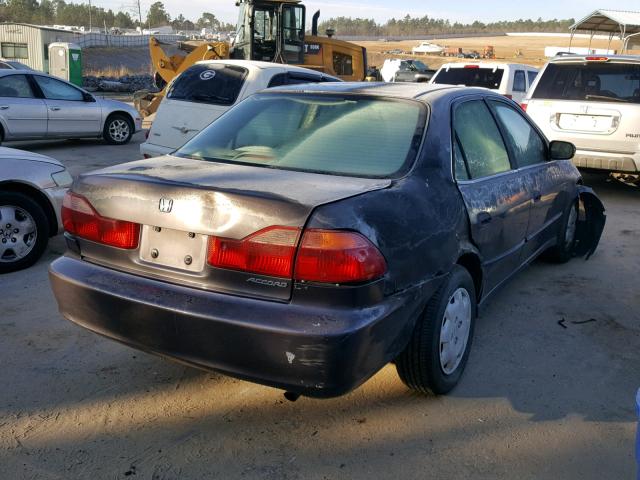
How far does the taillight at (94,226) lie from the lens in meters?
2.85

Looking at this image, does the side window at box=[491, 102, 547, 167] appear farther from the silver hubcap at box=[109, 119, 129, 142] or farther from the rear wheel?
the silver hubcap at box=[109, 119, 129, 142]

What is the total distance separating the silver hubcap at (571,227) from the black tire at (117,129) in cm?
987

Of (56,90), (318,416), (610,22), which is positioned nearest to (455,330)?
(318,416)

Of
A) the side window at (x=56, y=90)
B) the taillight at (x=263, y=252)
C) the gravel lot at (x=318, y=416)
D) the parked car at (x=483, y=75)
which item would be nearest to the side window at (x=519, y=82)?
the parked car at (x=483, y=75)

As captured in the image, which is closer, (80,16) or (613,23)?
(613,23)

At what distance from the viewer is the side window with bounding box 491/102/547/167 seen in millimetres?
4234

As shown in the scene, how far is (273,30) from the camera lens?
15539 millimetres

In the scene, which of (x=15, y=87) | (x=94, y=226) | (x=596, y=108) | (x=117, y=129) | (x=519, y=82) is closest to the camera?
(x=94, y=226)

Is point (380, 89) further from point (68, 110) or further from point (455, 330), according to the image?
point (68, 110)

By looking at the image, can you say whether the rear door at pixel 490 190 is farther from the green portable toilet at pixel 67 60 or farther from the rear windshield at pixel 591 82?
the green portable toilet at pixel 67 60

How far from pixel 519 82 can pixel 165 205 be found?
40.8 feet

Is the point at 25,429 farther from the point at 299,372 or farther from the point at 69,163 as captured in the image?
the point at 69,163

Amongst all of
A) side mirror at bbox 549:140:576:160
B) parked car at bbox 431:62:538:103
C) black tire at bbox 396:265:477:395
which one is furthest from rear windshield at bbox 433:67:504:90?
black tire at bbox 396:265:477:395

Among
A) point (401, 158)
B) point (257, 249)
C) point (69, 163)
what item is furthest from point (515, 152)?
point (69, 163)
